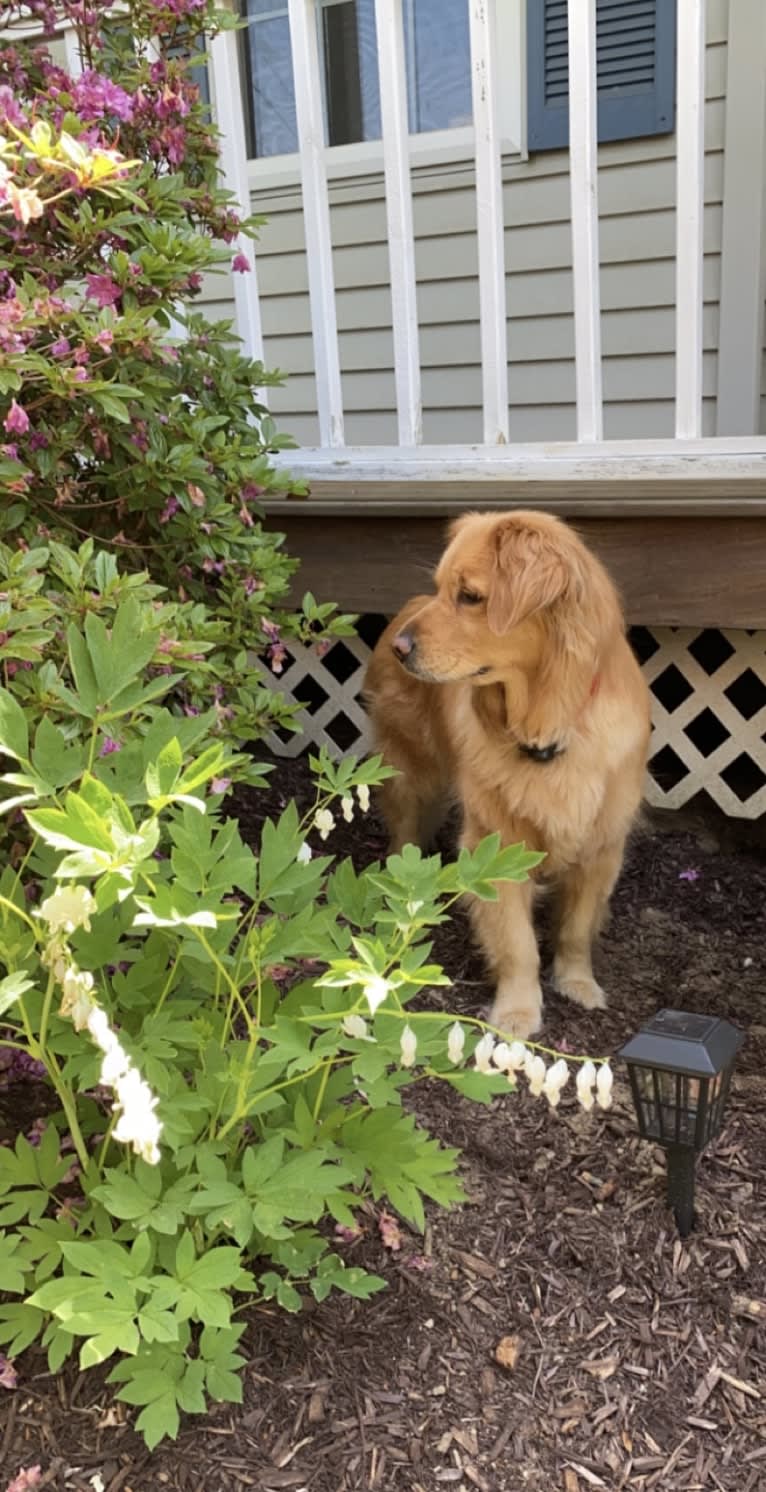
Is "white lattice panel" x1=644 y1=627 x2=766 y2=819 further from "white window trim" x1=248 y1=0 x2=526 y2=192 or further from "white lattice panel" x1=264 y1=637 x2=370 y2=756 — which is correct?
"white window trim" x1=248 y1=0 x2=526 y2=192

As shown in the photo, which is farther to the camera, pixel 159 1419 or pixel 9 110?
pixel 9 110

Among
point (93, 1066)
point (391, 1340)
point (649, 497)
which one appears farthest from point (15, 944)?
point (649, 497)

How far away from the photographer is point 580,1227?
2.17 meters

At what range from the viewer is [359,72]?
5.43 m

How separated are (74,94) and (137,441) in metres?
0.72

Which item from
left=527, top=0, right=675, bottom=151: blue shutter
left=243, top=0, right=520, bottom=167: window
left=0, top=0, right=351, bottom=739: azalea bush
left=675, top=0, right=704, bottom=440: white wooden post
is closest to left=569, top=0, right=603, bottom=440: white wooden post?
left=675, top=0, right=704, bottom=440: white wooden post

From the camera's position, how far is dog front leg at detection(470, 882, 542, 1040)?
9.47ft

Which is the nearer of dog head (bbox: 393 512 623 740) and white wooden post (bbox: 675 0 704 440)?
dog head (bbox: 393 512 623 740)

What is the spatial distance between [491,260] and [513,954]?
213 cm

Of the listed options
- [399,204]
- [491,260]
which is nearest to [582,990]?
[491,260]

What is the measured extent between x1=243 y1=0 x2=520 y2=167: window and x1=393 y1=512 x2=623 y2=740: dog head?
322 centimetres

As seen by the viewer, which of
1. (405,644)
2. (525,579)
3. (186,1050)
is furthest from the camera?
(405,644)

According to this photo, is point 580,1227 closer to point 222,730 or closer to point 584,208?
point 222,730

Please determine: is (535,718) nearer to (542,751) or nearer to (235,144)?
(542,751)
